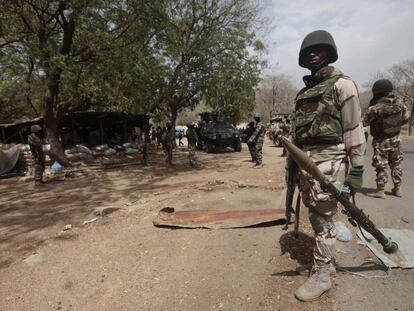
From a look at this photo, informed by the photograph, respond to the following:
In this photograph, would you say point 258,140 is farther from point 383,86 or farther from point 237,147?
point 237,147

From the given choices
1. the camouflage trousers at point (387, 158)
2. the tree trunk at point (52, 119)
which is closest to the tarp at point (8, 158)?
the tree trunk at point (52, 119)

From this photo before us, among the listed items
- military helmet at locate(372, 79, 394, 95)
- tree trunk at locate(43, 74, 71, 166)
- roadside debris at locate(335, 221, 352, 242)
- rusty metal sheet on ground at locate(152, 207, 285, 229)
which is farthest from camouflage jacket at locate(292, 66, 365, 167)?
tree trunk at locate(43, 74, 71, 166)

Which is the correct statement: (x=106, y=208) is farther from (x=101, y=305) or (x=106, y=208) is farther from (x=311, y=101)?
(x=311, y=101)

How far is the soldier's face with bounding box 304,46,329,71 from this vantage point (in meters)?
2.78

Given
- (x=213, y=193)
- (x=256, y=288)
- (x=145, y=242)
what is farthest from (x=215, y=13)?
(x=256, y=288)

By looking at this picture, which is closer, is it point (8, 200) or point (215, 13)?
point (8, 200)

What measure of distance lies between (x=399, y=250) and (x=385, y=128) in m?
2.64

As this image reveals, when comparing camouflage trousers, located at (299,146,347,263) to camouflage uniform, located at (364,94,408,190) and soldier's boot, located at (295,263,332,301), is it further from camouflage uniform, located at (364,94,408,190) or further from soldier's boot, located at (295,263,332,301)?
camouflage uniform, located at (364,94,408,190)

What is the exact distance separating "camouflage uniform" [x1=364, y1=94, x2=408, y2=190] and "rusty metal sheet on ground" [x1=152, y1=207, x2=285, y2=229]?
6.96ft

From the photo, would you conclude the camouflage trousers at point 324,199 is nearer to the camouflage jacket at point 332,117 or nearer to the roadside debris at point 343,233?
the camouflage jacket at point 332,117

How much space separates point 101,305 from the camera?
2973 mm

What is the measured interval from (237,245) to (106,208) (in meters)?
2.95

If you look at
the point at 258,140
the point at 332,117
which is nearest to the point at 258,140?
the point at 258,140

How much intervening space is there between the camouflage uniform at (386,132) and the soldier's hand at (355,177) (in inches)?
131
